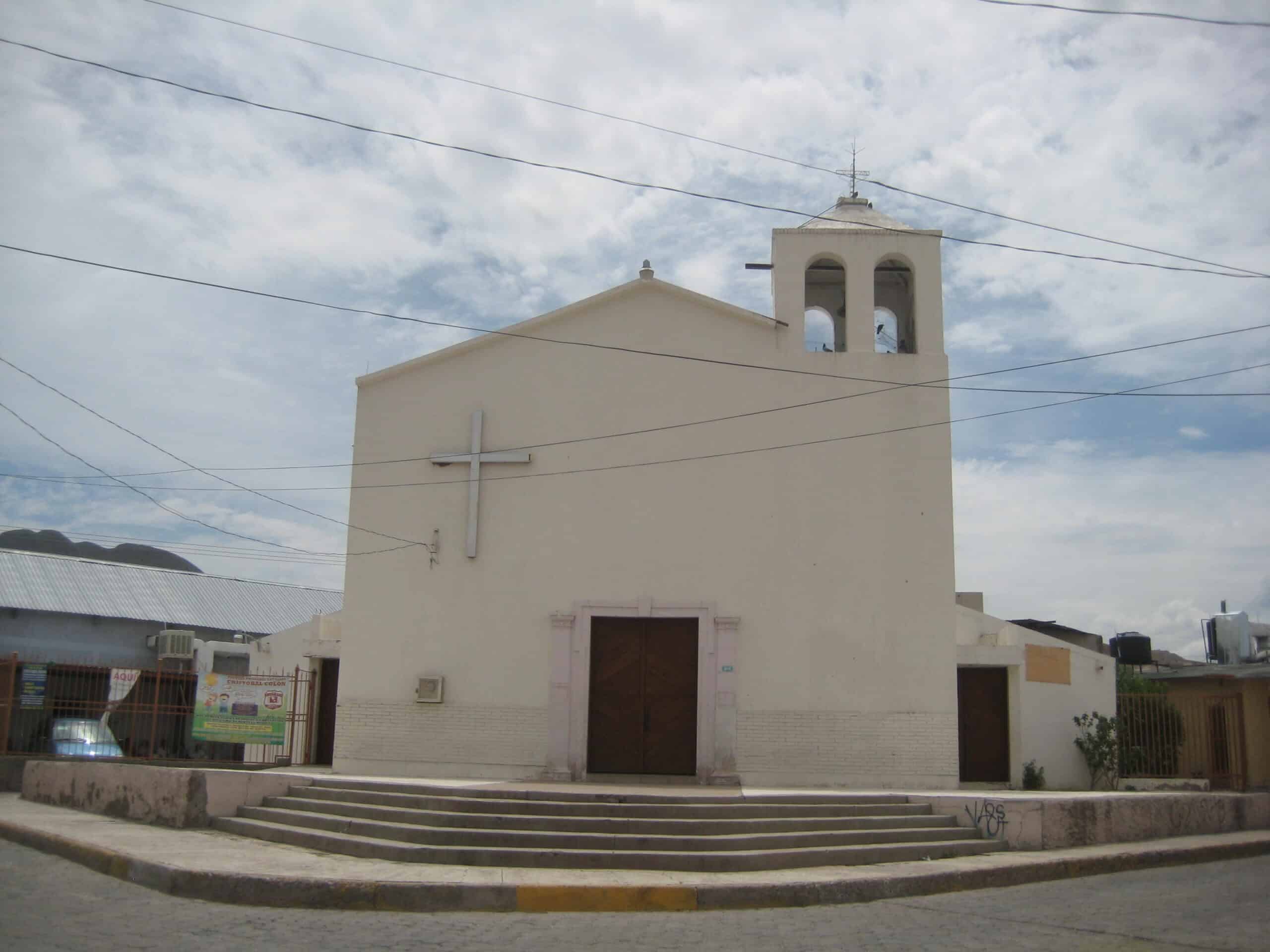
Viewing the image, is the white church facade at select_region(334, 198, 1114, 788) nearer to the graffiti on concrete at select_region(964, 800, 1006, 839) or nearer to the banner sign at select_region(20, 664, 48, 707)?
the graffiti on concrete at select_region(964, 800, 1006, 839)

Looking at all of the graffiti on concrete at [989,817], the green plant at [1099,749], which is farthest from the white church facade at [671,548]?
the graffiti on concrete at [989,817]

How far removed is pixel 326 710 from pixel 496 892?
34.7ft

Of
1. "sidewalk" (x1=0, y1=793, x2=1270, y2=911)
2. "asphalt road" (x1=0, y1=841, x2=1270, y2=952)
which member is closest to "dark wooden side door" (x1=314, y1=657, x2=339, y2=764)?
"sidewalk" (x1=0, y1=793, x2=1270, y2=911)

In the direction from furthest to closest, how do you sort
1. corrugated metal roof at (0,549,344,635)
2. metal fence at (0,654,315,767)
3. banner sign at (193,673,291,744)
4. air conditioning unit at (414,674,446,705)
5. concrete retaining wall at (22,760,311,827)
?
corrugated metal roof at (0,549,344,635) → metal fence at (0,654,315,767) → banner sign at (193,673,291,744) → air conditioning unit at (414,674,446,705) → concrete retaining wall at (22,760,311,827)

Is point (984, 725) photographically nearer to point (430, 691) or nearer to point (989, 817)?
point (989, 817)

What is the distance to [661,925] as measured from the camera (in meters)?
9.16

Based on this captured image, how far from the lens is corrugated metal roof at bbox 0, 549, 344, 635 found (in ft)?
107

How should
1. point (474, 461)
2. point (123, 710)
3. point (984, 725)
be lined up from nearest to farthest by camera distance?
point (474, 461) → point (984, 725) → point (123, 710)

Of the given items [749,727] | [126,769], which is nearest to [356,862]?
[126,769]

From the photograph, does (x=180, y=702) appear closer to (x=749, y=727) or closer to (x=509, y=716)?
(x=509, y=716)

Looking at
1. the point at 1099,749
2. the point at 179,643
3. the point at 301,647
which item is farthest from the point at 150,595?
the point at 1099,749

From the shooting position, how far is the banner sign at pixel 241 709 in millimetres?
18062

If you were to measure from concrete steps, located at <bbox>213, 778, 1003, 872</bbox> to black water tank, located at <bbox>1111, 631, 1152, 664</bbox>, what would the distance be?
38.6ft

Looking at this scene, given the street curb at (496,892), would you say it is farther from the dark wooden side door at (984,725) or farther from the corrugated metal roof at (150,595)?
the corrugated metal roof at (150,595)
